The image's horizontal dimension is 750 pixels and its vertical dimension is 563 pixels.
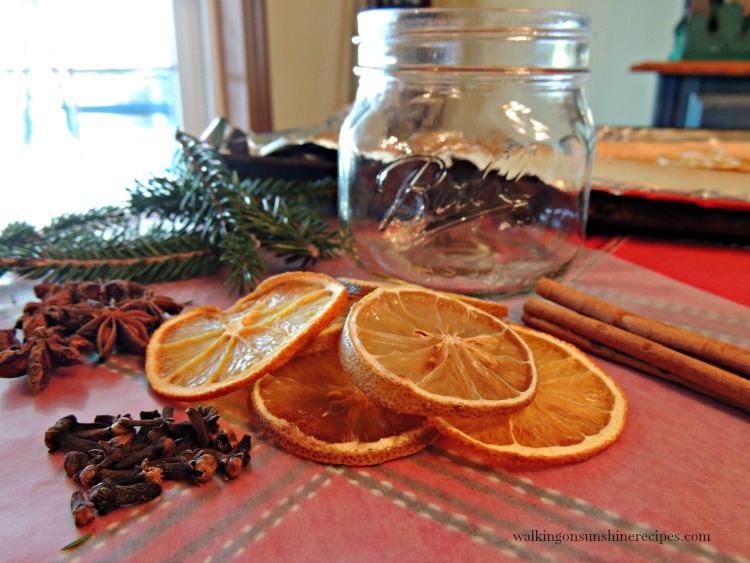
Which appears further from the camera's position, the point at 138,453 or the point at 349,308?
the point at 349,308

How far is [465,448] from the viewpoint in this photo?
1.65 feet

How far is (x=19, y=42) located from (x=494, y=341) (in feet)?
4.80

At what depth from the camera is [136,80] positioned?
176 centimetres

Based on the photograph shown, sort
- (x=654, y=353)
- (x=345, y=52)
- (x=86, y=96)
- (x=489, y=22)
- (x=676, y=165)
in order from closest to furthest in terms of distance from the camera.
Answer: (x=654, y=353) < (x=489, y=22) < (x=676, y=165) < (x=86, y=96) < (x=345, y=52)

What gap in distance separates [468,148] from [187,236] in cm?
41

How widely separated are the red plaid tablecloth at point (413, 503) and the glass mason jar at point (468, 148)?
1.09 ft

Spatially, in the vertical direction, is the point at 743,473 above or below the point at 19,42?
below

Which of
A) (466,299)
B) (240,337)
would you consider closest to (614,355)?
(466,299)

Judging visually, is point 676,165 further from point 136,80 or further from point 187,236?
point 136,80

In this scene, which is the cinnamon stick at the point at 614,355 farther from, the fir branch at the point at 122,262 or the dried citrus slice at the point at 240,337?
the fir branch at the point at 122,262

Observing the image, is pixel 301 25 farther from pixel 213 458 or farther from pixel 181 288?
pixel 213 458

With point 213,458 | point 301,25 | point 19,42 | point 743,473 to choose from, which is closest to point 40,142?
point 19,42

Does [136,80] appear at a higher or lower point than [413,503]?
higher

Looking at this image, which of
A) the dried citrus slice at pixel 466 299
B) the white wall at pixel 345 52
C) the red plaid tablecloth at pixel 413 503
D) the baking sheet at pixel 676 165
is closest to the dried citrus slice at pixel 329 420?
the red plaid tablecloth at pixel 413 503
